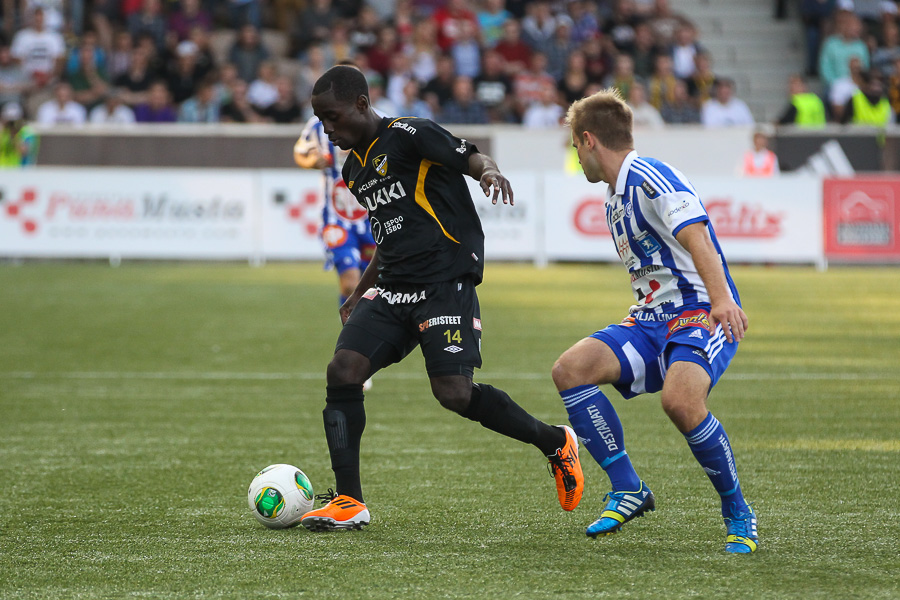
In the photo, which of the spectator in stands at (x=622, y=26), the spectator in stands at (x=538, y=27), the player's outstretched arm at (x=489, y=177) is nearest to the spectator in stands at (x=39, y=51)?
the spectator in stands at (x=538, y=27)

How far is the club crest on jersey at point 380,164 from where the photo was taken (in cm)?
512

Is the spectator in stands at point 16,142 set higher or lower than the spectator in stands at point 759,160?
higher

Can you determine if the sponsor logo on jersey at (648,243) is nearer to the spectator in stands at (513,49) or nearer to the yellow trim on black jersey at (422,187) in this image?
the yellow trim on black jersey at (422,187)

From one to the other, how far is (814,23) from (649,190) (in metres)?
22.2

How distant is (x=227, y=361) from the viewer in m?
10.7

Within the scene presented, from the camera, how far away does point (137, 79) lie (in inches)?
855

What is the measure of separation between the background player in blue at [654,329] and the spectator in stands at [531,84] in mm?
16624

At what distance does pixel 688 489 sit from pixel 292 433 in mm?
2719

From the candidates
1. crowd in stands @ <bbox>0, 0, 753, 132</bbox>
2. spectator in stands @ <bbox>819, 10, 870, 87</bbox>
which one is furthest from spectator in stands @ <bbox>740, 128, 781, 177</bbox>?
spectator in stands @ <bbox>819, 10, 870, 87</bbox>

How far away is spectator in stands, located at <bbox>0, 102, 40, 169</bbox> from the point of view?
19750mm

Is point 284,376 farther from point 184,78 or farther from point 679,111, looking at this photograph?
point 184,78

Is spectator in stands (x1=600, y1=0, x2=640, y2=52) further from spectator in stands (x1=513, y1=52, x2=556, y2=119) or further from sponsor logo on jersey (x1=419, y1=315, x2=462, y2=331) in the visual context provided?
sponsor logo on jersey (x1=419, y1=315, x2=462, y2=331)

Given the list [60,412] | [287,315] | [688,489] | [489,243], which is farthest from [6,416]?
[489,243]

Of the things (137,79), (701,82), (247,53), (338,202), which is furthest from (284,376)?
(701,82)
